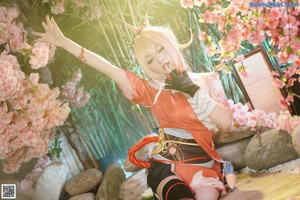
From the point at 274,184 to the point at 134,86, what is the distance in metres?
1.91

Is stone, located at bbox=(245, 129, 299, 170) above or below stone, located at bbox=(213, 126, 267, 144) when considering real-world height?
below

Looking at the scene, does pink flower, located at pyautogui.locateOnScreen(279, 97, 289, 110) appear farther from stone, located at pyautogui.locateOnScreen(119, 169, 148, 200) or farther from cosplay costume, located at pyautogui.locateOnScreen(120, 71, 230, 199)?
stone, located at pyautogui.locateOnScreen(119, 169, 148, 200)

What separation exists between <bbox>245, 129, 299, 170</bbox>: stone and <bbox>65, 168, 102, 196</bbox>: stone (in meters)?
2.44

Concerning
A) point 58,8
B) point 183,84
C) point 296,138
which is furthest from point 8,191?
point 296,138

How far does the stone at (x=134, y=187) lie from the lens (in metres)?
5.02

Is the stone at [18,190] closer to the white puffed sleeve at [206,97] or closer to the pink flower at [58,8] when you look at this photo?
the pink flower at [58,8]

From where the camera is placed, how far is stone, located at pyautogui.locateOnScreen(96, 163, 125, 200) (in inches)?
209

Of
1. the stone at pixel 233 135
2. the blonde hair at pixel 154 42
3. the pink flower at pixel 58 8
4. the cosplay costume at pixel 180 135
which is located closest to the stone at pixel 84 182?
the cosplay costume at pixel 180 135

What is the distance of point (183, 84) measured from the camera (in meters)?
3.70

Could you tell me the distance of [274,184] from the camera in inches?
143

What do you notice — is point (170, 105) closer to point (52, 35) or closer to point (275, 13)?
point (275, 13)

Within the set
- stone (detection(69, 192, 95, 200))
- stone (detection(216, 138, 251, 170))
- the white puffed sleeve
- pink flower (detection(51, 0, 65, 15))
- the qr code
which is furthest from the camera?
stone (detection(69, 192, 95, 200))

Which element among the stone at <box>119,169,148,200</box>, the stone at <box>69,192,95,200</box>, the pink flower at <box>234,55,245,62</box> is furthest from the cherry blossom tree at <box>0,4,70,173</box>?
the pink flower at <box>234,55,245,62</box>

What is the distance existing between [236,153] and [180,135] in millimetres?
1138
